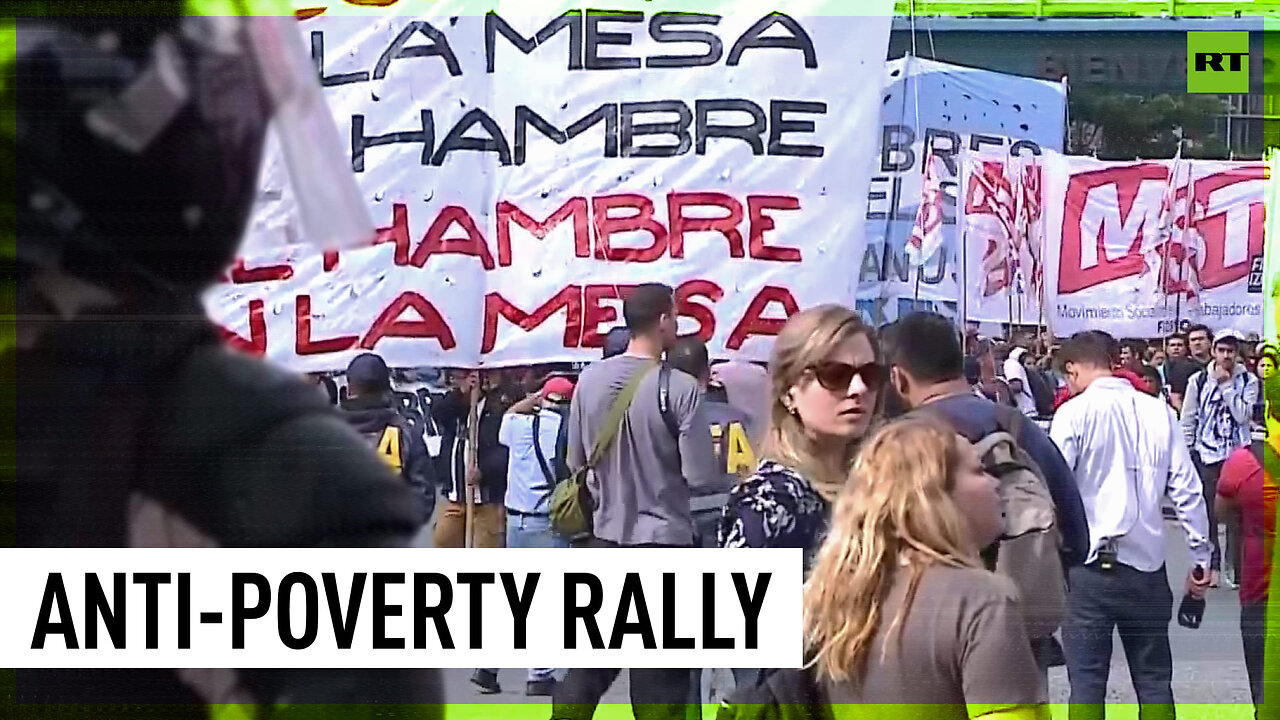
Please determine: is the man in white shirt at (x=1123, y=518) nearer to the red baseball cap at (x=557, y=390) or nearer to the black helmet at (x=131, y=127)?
the red baseball cap at (x=557, y=390)

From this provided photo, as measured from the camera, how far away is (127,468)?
255 cm

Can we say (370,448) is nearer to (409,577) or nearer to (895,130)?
(409,577)

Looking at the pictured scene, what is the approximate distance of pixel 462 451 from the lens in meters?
2.55

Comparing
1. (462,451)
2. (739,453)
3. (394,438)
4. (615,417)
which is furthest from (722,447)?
(394,438)

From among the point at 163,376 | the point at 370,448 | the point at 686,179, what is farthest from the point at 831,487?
the point at 163,376

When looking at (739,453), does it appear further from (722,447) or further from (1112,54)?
(1112,54)

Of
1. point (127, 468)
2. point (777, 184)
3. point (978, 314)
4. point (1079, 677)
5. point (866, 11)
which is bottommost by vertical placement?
point (1079, 677)

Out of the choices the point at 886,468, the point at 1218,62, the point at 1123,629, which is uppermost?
the point at 1218,62

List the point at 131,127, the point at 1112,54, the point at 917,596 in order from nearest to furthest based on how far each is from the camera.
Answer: the point at 131,127, the point at 1112,54, the point at 917,596

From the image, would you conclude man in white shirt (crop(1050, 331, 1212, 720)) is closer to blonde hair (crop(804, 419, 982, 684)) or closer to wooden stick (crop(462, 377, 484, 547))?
blonde hair (crop(804, 419, 982, 684))

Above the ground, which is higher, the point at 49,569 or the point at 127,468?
the point at 127,468

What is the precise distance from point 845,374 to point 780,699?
1.72 feet

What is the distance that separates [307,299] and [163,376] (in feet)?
0.78

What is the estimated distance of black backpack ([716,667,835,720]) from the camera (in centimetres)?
266
